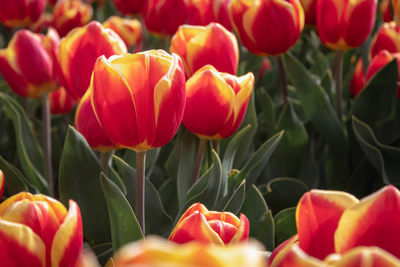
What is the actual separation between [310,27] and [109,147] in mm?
523

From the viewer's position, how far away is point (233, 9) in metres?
0.91

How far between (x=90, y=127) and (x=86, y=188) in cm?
7

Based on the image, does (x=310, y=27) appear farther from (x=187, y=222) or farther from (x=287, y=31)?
(x=187, y=222)

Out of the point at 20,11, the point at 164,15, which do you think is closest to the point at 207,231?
the point at 164,15

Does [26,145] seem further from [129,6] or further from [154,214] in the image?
[129,6]

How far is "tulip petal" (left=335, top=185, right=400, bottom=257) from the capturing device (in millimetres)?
298

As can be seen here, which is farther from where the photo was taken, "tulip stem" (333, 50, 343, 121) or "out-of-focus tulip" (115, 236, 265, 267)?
"tulip stem" (333, 50, 343, 121)

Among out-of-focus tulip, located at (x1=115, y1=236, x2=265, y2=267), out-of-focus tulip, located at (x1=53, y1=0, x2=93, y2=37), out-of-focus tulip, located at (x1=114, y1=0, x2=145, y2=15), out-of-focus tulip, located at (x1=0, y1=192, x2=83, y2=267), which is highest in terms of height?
out-of-focus tulip, located at (x1=115, y1=236, x2=265, y2=267)

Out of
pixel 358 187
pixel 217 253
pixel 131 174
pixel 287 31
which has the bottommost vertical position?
pixel 358 187

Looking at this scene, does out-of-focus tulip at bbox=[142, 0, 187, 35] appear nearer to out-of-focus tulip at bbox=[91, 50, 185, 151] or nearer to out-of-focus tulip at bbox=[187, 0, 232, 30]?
out-of-focus tulip at bbox=[187, 0, 232, 30]

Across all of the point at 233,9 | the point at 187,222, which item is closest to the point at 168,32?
the point at 233,9

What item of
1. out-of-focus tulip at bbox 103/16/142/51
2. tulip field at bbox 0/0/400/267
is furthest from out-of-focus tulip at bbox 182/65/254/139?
out-of-focus tulip at bbox 103/16/142/51

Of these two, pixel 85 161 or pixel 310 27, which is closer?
pixel 85 161

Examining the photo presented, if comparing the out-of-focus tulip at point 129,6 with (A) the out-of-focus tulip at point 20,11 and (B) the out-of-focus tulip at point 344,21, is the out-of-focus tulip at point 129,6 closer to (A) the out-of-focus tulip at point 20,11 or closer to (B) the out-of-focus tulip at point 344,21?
(A) the out-of-focus tulip at point 20,11
